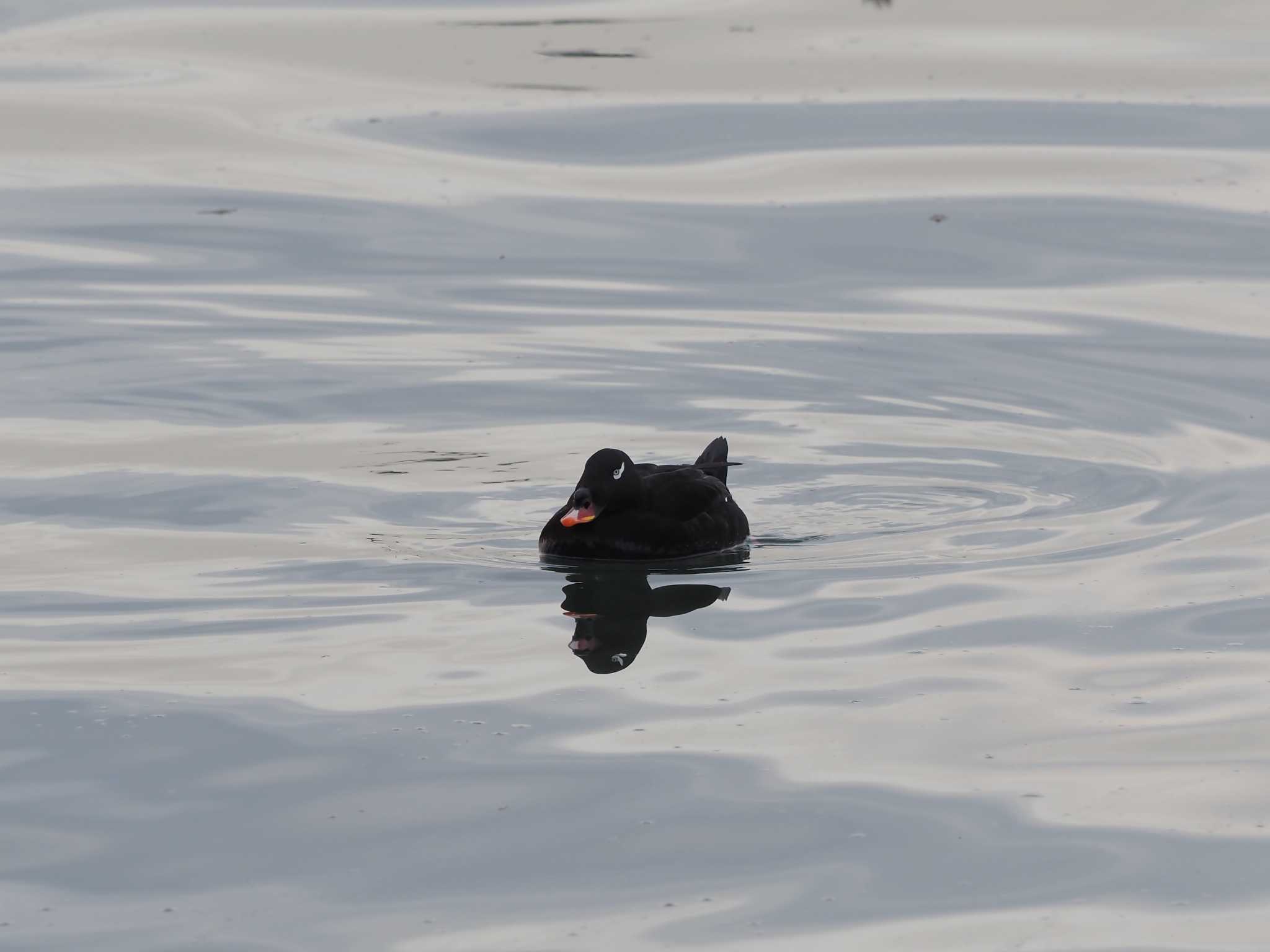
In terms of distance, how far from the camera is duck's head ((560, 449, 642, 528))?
11.9 meters

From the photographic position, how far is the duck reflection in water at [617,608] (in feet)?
33.8

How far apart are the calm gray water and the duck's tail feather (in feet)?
1.05

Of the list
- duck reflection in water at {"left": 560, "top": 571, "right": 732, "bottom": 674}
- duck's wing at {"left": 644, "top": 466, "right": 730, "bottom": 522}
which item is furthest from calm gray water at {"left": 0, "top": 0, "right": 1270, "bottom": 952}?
duck's wing at {"left": 644, "top": 466, "right": 730, "bottom": 522}

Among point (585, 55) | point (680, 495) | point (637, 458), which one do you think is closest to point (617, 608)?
point (680, 495)

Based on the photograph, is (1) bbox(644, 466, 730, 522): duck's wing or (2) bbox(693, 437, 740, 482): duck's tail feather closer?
(1) bbox(644, 466, 730, 522): duck's wing

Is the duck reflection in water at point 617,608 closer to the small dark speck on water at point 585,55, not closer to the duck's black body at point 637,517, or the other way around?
the duck's black body at point 637,517

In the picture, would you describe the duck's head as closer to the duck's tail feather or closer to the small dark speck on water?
the duck's tail feather

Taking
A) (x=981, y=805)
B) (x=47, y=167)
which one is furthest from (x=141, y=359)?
(x=981, y=805)

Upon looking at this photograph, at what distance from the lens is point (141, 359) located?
57.0 feet

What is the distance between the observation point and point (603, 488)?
12.0 m

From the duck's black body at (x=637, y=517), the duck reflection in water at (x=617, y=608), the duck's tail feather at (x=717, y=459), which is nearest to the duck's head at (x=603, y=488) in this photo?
the duck's black body at (x=637, y=517)

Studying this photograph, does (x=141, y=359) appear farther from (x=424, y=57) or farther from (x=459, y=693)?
(x=424, y=57)

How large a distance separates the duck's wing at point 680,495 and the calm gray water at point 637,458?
0.58 m

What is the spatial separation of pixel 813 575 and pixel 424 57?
1745 centimetres
